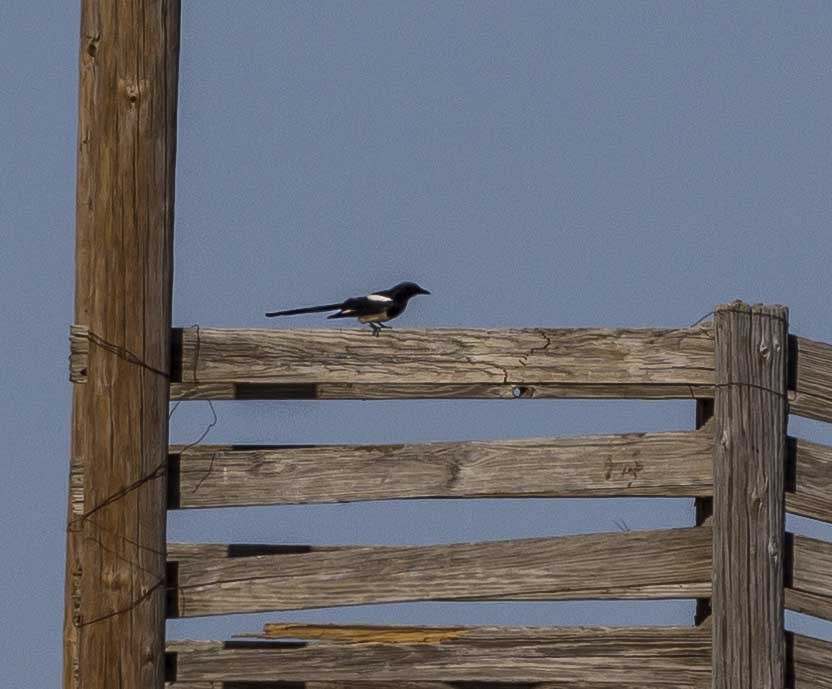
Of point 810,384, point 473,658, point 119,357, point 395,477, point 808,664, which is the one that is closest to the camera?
point 119,357

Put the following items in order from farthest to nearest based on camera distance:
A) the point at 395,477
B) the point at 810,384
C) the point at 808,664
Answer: the point at 810,384
the point at 808,664
the point at 395,477

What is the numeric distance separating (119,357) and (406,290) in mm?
1859

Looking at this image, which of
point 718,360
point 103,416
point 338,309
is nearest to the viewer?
point 103,416

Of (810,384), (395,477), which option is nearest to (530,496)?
(395,477)

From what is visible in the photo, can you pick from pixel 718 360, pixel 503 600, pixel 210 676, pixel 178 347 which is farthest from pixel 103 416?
pixel 718 360

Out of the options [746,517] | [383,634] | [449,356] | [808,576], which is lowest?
[383,634]

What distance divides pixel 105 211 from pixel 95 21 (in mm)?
631

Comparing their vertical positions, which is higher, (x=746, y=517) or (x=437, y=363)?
(x=437, y=363)

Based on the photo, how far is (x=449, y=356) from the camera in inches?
231

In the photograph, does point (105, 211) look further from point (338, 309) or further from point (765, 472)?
point (765, 472)

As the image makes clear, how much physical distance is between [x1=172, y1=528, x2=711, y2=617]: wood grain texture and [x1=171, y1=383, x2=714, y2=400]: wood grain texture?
19.5 inches

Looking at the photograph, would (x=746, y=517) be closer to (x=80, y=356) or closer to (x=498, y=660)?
(x=498, y=660)

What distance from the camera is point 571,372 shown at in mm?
5871

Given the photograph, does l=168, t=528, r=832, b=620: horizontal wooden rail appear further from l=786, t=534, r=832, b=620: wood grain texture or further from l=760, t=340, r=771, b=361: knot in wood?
l=760, t=340, r=771, b=361: knot in wood
